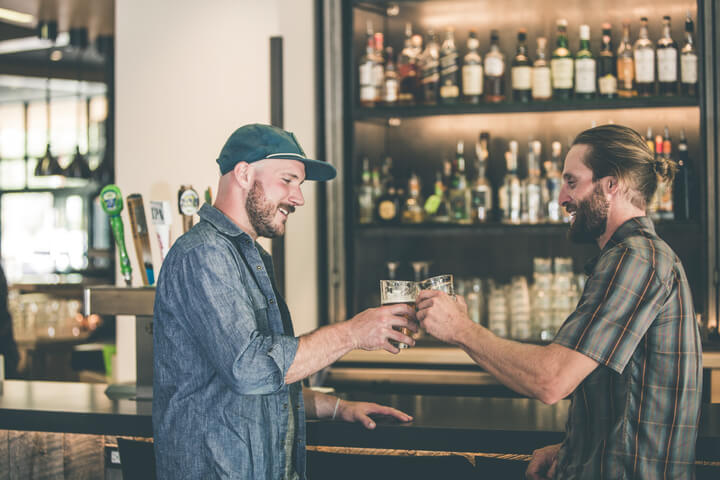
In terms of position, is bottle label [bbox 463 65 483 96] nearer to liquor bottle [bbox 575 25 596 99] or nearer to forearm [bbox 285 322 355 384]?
liquor bottle [bbox 575 25 596 99]

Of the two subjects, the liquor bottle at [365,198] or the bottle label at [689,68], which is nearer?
the bottle label at [689,68]

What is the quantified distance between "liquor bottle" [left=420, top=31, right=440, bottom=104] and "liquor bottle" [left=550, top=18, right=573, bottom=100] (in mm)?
486

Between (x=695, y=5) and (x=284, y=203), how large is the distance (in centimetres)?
228

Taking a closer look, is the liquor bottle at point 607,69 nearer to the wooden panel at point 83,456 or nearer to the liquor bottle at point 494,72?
the liquor bottle at point 494,72

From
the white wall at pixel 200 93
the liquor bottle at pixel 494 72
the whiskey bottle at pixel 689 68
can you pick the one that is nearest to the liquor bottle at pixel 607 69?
the whiskey bottle at pixel 689 68

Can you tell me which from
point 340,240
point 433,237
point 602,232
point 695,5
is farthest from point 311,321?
point 695,5

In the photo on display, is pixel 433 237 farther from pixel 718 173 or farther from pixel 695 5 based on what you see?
pixel 695 5

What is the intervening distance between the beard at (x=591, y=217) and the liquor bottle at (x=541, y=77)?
1.59m

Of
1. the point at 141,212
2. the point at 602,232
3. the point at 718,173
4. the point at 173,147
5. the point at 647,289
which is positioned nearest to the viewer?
the point at 647,289

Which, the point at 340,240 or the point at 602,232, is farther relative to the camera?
the point at 340,240

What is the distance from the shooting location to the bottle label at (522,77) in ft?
10.2

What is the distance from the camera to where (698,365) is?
54.9 inches

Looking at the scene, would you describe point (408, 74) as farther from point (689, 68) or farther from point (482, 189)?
point (689, 68)

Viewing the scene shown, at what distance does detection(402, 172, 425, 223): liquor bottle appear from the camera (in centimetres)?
326
